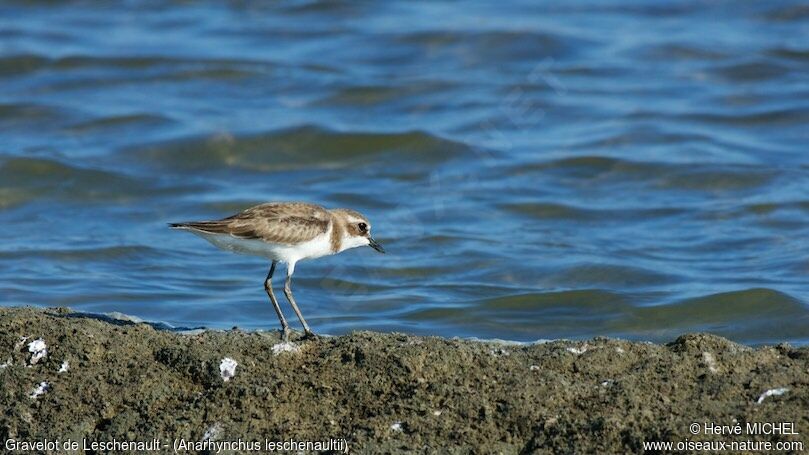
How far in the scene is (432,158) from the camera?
15195mm

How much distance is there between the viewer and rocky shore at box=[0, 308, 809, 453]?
17.8ft

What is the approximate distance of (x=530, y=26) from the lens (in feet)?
64.4

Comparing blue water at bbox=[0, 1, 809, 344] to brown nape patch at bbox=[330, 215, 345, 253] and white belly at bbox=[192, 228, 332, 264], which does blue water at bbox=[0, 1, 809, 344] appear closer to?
brown nape patch at bbox=[330, 215, 345, 253]

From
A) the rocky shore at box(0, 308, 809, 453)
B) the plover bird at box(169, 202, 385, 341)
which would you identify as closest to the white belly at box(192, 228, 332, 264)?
the plover bird at box(169, 202, 385, 341)

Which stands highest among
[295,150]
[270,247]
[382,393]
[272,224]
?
A: [295,150]

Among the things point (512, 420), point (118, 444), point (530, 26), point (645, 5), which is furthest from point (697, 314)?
point (645, 5)

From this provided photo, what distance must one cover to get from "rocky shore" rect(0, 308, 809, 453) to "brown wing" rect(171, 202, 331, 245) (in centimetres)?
125

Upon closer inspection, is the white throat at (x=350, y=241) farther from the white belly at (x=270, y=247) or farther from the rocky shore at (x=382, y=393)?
the rocky shore at (x=382, y=393)

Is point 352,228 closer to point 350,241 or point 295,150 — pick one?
point 350,241

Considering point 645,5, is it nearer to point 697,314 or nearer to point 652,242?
point 652,242

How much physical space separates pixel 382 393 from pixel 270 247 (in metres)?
2.04

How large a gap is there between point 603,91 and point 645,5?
4.20 metres

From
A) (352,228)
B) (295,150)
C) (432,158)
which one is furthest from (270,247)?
(295,150)

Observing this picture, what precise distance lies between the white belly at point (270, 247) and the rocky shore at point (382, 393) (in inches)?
49.1
